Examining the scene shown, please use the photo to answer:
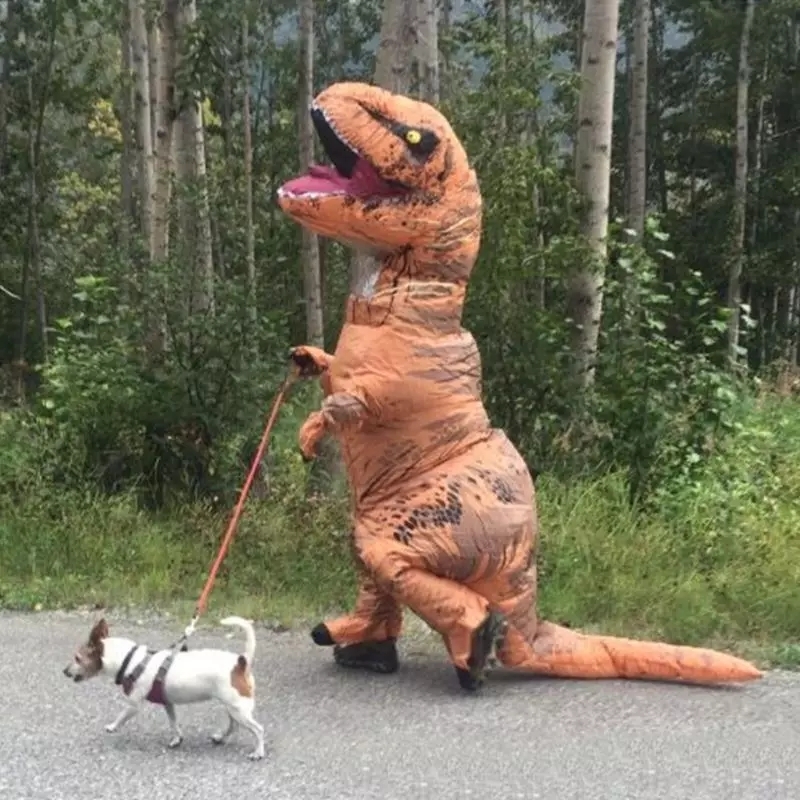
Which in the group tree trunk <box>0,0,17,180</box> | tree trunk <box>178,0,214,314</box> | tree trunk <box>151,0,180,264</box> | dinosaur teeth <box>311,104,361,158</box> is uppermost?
tree trunk <box>0,0,17,180</box>

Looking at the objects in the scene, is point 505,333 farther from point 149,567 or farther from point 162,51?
point 162,51

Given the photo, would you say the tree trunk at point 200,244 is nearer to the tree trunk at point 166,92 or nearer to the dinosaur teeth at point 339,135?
the tree trunk at point 166,92

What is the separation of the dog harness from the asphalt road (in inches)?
8.2

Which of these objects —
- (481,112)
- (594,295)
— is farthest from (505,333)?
Result: (481,112)

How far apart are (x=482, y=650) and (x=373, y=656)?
0.62 meters

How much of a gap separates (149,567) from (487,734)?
2.71m

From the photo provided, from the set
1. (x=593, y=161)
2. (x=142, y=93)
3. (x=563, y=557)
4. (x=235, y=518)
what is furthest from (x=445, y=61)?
(x=235, y=518)

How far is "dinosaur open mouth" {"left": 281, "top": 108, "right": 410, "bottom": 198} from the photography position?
4.19 m

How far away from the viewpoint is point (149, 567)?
596cm

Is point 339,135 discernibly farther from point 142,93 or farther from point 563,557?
point 142,93

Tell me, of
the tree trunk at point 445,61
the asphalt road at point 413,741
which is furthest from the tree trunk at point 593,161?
the asphalt road at point 413,741

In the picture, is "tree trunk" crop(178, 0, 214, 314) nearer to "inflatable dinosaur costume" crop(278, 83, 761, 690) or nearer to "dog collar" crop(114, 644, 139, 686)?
"inflatable dinosaur costume" crop(278, 83, 761, 690)

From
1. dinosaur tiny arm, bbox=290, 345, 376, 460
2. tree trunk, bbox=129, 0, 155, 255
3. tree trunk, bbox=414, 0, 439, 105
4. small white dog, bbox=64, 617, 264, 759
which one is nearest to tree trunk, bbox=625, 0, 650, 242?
tree trunk, bbox=129, 0, 155, 255

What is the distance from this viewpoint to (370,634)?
4555mm
